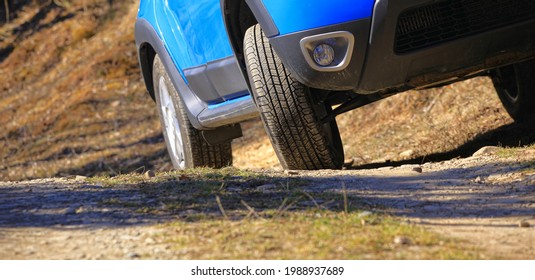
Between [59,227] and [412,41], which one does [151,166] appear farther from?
[59,227]

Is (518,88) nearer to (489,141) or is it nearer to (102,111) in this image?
(489,141)

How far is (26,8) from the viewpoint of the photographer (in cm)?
2133

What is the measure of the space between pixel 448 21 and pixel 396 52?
303 mm

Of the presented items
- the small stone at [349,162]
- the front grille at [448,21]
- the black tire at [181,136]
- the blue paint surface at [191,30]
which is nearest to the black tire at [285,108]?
the blue paint surface at [191,30]

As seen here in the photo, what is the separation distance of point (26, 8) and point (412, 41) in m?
17.1

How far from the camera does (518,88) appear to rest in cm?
711

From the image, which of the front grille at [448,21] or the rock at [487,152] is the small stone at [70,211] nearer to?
the front grille at [448,21]

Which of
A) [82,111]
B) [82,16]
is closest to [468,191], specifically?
[82,111]

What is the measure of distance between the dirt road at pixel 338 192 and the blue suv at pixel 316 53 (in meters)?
0.39

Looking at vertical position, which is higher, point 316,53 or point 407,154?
point 316,53

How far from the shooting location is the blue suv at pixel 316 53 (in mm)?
5141

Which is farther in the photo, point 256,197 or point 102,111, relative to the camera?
point 102,111

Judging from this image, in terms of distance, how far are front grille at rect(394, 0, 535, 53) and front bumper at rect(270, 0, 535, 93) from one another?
0.03 ft

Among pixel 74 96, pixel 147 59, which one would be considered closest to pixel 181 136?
pixel 147 59
